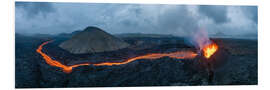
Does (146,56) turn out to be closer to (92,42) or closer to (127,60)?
(127,60)

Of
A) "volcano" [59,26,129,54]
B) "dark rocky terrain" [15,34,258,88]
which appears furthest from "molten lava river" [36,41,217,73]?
"volcano" [59,26,129,54]

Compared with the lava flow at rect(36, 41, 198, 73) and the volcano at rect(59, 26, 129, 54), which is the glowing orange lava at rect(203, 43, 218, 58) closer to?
the lava flow at rect(36, 41, 198, 73)

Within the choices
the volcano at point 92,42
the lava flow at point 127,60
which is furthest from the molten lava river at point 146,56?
the volcano at point 92,42

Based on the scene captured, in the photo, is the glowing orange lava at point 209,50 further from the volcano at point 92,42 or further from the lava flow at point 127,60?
the volcano at point 92,42

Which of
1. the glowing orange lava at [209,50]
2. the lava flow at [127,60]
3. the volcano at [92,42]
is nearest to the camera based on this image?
the lava flow at [127,60]

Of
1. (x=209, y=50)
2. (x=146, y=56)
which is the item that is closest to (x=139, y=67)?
(x=146, y=56)
